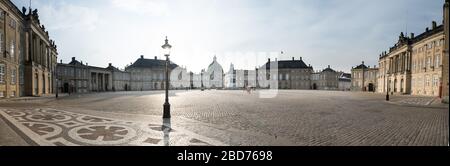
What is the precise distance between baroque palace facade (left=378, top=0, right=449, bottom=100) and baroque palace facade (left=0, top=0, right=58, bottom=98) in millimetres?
45711

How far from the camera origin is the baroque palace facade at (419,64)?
34.8m

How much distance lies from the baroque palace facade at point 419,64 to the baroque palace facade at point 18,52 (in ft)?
150

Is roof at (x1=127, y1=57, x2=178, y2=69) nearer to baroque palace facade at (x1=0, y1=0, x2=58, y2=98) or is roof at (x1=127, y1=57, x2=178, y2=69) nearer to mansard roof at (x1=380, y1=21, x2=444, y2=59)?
baroque palace facade at (x1=0, y1=0, x2=58, y2=98)

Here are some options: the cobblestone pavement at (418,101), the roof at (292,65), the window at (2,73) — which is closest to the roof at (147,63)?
the roof at (292,65)

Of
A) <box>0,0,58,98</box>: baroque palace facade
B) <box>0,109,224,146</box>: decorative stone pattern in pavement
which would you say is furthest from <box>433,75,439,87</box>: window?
<box>0,0,58,98</box>: baroque palace facade

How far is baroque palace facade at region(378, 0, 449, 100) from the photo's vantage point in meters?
34.8

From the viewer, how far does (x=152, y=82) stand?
84250 mm

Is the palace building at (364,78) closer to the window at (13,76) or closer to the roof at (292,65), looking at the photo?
the roof at (292,65)

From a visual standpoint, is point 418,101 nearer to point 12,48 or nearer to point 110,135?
point 110,135

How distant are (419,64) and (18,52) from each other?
65.2 meters
